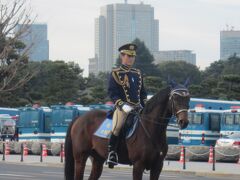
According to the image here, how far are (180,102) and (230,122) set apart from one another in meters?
35.7

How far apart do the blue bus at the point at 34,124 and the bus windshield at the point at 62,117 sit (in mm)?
1790

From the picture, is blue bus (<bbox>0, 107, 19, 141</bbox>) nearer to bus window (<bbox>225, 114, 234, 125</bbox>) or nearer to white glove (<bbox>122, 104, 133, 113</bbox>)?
bus window (<bbox>225, 114, 234, 125</bbox>)

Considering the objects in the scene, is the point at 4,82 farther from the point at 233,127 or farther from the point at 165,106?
the point at 233,127

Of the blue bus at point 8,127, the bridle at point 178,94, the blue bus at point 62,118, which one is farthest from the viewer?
the blue bus at point 8,127

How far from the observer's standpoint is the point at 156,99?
14234mm

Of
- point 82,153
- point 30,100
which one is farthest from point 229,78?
point 82,153

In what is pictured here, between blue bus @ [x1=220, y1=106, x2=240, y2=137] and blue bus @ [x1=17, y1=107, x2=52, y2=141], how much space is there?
13.3m

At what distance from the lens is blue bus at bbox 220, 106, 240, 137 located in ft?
160

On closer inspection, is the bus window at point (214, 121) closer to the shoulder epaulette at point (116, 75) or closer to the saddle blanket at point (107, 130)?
the saddle blanket at point (107, 130)

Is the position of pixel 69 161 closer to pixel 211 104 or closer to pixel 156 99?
pixel 156 99

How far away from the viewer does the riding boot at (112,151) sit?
1461cm

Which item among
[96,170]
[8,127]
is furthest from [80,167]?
[8,127]

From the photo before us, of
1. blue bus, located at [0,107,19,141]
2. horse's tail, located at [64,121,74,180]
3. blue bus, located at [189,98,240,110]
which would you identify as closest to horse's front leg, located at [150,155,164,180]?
horse's tail, located at [64,121,74,180]

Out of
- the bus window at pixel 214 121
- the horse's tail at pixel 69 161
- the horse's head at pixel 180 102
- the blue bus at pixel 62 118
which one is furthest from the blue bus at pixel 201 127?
the horse's head at pixel 180 102
